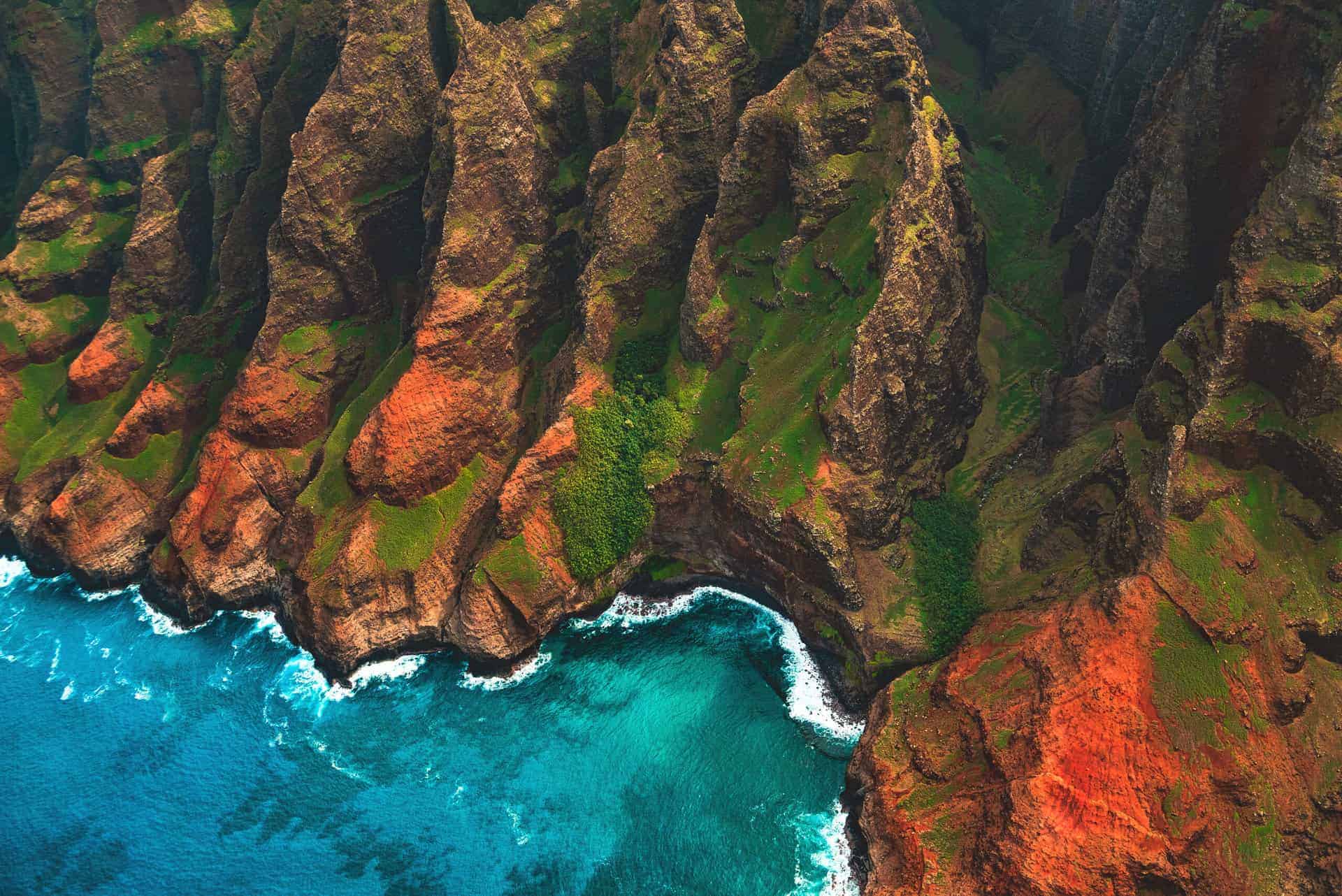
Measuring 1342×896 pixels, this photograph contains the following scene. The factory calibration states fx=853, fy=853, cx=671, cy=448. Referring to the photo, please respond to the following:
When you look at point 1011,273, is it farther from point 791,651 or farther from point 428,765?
point 428,765

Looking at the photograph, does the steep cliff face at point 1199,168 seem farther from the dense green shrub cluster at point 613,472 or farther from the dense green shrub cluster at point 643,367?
the dense green shrub cluster at point 613,472

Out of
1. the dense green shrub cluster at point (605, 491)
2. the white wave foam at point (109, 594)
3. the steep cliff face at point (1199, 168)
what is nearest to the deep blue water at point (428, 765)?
the white wave foam at point (109, 594)

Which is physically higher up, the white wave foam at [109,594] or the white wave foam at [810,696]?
the white wave foam at [810,696]

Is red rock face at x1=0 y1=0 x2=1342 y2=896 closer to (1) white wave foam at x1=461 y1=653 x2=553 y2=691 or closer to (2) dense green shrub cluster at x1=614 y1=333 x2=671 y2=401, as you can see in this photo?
(2) dense green shrub cluster at x1=614 y1=333 x2=671 y2=401

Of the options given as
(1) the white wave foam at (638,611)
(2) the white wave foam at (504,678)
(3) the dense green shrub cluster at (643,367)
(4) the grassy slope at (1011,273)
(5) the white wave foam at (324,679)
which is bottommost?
(5) the white wave foam at (324,679)


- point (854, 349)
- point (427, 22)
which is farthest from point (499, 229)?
point (854, 349)

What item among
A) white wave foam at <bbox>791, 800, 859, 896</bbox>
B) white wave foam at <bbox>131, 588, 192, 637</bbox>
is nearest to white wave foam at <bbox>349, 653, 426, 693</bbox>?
white wave foam at <bbox>131, 588, 192, 637</bbox>
